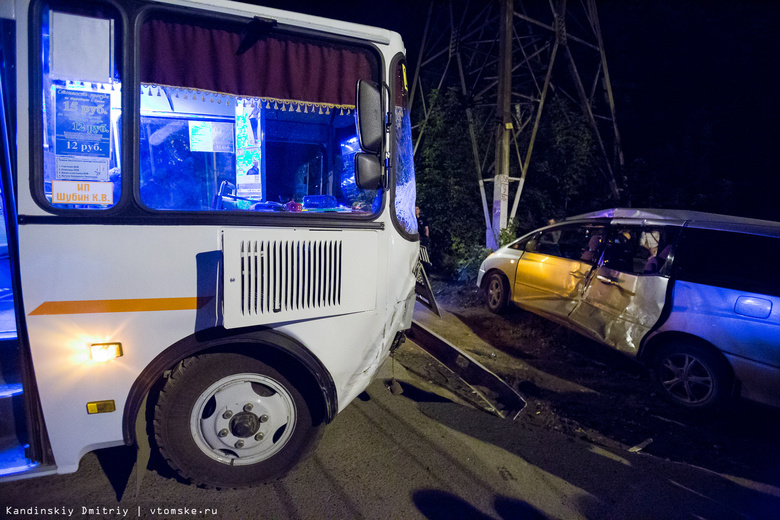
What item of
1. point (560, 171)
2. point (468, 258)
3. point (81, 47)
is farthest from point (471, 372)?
point (560, 171)

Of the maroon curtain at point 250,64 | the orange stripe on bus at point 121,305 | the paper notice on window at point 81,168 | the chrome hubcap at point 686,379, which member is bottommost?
the chrome hubcap at point 686,379

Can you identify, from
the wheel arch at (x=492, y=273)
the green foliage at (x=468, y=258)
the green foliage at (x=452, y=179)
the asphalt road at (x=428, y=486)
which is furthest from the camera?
the green foliage at (x=452, y=179)

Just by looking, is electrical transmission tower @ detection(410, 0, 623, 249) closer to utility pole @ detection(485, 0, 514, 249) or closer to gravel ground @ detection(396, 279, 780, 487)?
utility pole @ detection(485, 0, 514, 249)

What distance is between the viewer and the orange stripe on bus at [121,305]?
2357 mm

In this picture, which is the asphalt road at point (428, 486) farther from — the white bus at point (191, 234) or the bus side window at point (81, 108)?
the bus side window at point (81, 108)

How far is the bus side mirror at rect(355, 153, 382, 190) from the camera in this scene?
275 cm

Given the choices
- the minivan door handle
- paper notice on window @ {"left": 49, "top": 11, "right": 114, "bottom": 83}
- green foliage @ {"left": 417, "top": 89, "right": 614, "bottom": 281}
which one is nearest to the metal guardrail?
the minivan door handle

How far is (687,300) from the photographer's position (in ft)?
14.4

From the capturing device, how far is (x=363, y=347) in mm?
3080

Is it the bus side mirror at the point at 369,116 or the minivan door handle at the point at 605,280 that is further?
the minivan door handle at the point at 605,280

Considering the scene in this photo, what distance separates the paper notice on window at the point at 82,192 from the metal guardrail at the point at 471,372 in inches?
103

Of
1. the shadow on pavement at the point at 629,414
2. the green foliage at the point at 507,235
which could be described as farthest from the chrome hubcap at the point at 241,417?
the green foliage at the point at 507,235

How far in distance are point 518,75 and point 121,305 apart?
10147mm

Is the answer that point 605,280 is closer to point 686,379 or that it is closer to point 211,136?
point 686,379
